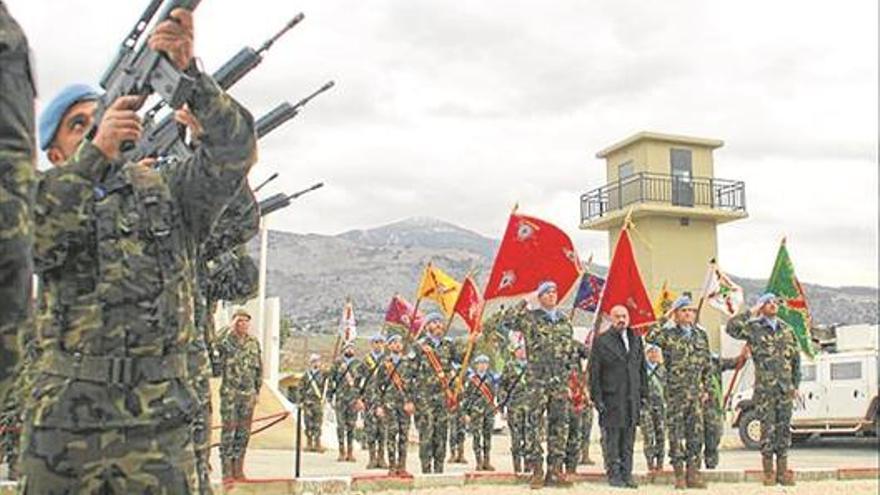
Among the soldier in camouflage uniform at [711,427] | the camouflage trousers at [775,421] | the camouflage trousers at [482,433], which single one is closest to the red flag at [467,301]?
the camouflage trousers at [482,433]

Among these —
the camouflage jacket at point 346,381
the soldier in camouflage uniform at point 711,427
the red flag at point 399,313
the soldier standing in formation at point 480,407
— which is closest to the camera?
the soldier in camouflage uniform at point 711,427

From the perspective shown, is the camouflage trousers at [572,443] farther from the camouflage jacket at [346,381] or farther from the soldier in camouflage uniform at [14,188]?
the soldier in camouflage uniform at [14,188]

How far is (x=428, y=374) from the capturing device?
12.1 m

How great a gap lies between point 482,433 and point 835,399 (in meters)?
8.40

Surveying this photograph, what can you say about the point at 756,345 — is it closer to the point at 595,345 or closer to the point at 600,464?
the point at 595,345

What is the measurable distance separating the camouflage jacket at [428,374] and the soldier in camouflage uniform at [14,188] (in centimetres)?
1035

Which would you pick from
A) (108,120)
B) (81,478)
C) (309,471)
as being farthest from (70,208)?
(309,471)

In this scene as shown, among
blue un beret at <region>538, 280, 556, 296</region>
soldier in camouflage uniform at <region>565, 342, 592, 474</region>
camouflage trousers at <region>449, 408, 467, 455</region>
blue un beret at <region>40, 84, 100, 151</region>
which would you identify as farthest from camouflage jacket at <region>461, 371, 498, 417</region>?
blue un beret at <region>40, 84, 100, 151</region>

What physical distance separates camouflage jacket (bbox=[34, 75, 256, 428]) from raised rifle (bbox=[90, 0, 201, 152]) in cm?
6

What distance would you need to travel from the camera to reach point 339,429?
55.3 feet

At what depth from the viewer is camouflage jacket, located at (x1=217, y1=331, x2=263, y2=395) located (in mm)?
10281

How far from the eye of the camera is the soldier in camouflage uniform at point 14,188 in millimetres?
1796

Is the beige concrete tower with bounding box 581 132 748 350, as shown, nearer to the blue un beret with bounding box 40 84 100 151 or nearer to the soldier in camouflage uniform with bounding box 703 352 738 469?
the soldier in camouflage uniform with bounding box 703 352 738 469

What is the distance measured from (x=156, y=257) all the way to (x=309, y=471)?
10686mm
